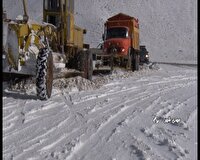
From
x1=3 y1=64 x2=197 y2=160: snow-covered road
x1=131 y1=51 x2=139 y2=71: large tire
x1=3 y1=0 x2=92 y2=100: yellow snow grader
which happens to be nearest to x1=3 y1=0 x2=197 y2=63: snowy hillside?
x1=131 y1=51 x2=139 y2=71: large tire

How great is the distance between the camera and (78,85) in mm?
11414

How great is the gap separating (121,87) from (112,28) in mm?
8659

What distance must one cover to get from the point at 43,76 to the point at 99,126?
282 centimetres

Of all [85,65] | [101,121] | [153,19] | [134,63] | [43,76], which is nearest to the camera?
[101,121]

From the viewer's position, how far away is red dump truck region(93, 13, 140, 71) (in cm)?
1826

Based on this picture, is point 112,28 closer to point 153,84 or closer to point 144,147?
point 153,84

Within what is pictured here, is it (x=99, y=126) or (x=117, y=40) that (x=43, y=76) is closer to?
(x=99, y=126)

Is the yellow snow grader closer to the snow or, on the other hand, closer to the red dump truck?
the snow

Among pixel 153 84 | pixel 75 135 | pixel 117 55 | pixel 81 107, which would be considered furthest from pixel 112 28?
pixel 75 135

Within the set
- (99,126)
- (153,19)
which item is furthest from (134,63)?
(153,19)

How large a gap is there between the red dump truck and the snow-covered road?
7457 millimetres

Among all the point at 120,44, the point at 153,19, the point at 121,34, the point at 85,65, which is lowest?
the point at 85,65

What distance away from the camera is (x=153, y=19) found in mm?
51406

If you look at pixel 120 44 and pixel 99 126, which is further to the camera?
pixel 120 44
